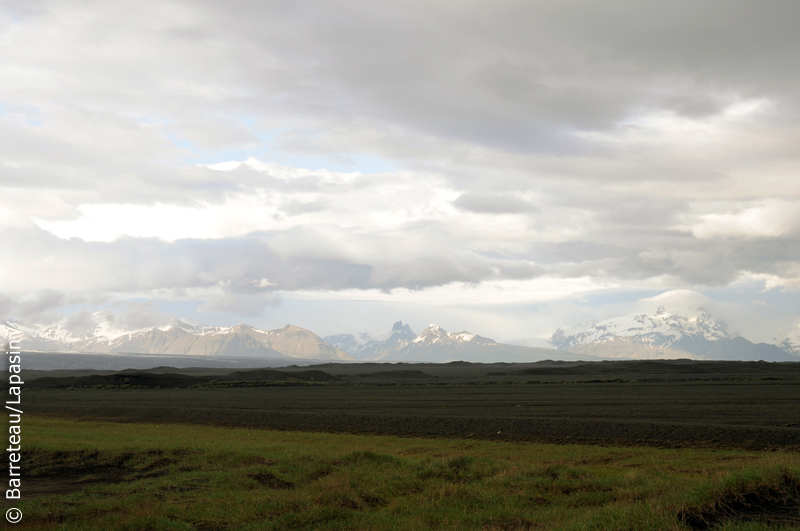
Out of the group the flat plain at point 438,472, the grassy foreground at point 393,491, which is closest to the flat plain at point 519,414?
the flat plain at point 438,472

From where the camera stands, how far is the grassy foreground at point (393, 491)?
33.7ft

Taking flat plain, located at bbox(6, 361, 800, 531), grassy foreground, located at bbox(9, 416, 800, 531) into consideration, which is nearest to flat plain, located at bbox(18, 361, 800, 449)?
flat plain, located at bbox(6, 361, 800, 531)

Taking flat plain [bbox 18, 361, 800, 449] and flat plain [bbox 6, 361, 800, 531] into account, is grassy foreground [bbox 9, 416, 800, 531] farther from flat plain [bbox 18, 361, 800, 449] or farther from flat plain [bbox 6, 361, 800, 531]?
flat plain [bbox 18, 361, 800, 449]

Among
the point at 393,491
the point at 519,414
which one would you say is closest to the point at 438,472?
the point at 393,491

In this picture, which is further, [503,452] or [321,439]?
[321,439]

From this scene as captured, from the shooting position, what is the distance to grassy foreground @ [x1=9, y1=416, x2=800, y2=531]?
10258 millimetres

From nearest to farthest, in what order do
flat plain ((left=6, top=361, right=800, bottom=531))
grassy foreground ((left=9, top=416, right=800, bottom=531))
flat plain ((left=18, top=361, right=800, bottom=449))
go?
1. grassy foreground ((left=9, top=416, right=800, bottom=531))
2. flat plain ((left=6, top=361, right=800, bottom=531))
3. flat plain ((left=18, top=361, right=800, bottom=449))

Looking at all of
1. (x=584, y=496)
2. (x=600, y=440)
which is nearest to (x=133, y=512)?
(x=584, y=496)

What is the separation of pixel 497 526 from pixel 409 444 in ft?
56.6

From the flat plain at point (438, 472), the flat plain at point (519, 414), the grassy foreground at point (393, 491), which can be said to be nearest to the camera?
the grassy foreground at point (393, 491)

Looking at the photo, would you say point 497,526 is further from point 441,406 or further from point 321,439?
point 441,406

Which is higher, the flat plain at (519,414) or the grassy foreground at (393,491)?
the grassy foreground at (393,491)

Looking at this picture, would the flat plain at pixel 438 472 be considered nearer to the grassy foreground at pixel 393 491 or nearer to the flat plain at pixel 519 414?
the grassy foreground at pixel 393 491

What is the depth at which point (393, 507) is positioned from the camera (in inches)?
519
